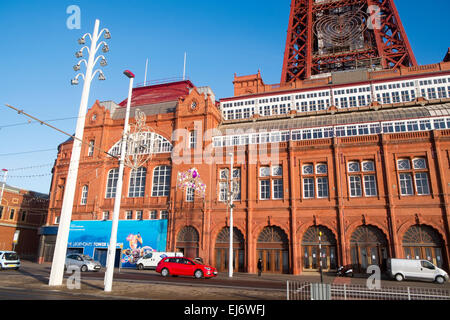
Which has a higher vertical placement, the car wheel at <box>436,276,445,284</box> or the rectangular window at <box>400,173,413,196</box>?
the rectangular window at <box>400,173,413,196</box>

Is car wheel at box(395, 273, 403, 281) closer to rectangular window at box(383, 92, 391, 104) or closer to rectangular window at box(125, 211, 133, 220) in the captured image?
rectangular window at box(383, 92, 391, 104)

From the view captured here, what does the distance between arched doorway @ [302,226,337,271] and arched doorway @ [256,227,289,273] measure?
1779mm

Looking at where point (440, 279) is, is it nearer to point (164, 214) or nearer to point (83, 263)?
point (164, 214)

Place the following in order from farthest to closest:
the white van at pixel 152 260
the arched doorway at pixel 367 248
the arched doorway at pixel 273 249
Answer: the arched doorway at pixel 273 249 → the white van at pixel 152 260 → the arched doorway at pixel 367 248

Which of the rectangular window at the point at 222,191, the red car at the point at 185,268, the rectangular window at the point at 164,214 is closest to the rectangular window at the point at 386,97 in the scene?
the rectangular window at the point at 222,191

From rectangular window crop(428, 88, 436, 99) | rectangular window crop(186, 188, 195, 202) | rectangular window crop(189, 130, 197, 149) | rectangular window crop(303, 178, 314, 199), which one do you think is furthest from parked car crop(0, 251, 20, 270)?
rectangular window crop(428, 88, 436, 99)

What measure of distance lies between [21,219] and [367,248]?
5561 cm

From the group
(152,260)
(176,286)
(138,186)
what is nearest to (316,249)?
(152,260)

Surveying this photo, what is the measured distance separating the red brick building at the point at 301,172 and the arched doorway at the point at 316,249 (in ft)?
0.30

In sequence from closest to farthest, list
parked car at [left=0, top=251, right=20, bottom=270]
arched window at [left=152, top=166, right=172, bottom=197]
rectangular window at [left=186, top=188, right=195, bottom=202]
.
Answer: parked car at [left=0, top=251, right=20, bottom=270] → rectangular window at [left=186, top=188, right=195, bottom=202] → arched window at [left=152, top=166, right=172, bottom=197]

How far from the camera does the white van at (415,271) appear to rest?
22844mm

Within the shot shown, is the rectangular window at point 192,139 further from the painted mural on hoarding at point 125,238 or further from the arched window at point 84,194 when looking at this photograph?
the arched window at point 84,194

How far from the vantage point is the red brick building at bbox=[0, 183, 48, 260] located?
171 feet
